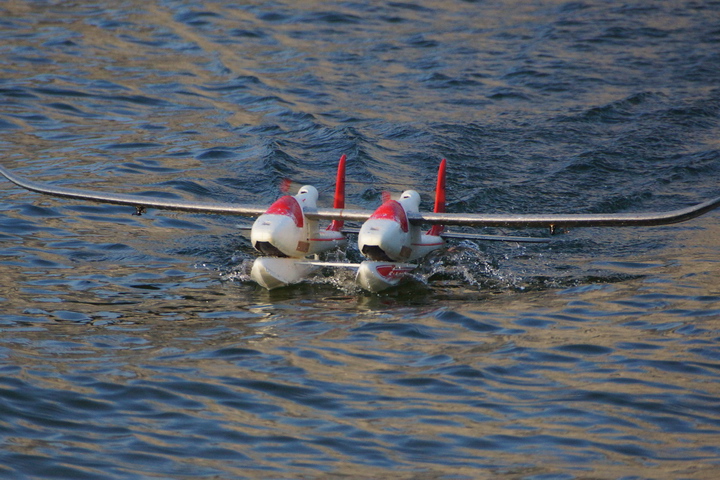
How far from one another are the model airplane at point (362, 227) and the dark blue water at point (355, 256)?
397mm

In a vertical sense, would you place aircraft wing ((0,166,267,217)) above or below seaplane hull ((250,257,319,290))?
above

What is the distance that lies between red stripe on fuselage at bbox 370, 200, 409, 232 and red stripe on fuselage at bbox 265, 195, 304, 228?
109cm

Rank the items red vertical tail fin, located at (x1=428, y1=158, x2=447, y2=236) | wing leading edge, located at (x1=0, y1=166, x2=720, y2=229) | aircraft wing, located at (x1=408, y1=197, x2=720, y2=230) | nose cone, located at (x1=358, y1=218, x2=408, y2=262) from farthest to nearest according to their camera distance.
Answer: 1. red vertical tail fin, located at (x1=428, y1=158, x2=447, y2=236)
2. nose cone, located at (x1=358, y1=218, x2=408, y2=262)
3. wing leading edge, located at (x1=0, y1=166, x2=720, y2=229)
4. aircraft wing, located at (x1=408, y1=197, x2=720, y2=230)

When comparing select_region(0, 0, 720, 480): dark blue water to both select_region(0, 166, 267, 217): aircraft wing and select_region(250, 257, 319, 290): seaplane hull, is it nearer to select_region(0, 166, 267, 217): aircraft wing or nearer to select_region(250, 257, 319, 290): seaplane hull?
select_region(250, 257, 319, 290): seaplane hull

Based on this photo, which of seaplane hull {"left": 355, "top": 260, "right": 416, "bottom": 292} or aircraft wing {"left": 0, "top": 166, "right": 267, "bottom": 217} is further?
aircraft wing {"left": 0, "top": 166, "right": 267, "bottom": 217}

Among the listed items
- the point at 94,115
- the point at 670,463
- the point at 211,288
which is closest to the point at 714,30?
the point at 94,115

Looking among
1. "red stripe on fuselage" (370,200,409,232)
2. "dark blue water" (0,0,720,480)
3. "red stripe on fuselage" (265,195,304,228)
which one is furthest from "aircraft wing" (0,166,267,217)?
"red stripe on fuselage" (370,200,409,232)

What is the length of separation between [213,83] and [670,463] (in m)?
19.8

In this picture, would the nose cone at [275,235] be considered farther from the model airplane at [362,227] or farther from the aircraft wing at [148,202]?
the aircraft wing at [148,202]

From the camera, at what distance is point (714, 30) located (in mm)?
27609

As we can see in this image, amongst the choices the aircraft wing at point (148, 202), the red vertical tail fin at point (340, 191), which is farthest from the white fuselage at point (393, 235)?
the aircraft wing at point (148, 202)

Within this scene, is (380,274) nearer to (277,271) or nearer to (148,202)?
(277,271)

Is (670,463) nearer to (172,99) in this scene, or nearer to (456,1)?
(172,99)

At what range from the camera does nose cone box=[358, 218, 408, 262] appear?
1189cm
